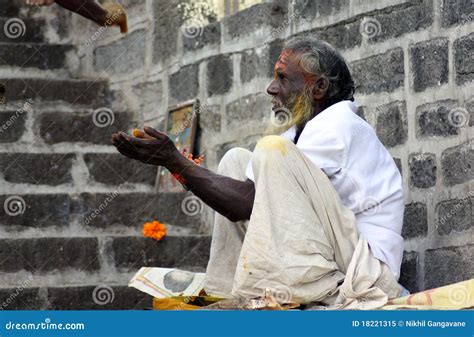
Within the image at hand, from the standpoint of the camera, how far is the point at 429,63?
6074 millimetres

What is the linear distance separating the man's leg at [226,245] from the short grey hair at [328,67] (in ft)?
1.58

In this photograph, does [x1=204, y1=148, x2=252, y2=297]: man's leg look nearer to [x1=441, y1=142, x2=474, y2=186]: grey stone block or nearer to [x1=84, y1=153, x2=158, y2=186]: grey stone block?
[x1=441, y1=142, x2=474, y2=186]: grey stone block

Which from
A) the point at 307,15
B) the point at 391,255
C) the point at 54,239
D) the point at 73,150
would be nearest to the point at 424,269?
the point at 391,255

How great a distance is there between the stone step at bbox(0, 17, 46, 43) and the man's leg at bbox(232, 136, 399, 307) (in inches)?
160

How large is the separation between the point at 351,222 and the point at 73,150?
3276 millimetres

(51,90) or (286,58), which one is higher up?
(51,90)

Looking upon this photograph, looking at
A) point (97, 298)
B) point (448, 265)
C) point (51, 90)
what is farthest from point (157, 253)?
point (448, 265)

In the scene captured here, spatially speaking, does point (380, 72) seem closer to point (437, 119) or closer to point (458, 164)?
point (437, 119)

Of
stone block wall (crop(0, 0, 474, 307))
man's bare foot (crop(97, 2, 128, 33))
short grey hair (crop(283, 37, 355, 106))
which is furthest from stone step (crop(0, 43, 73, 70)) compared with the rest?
short grey hair (crop(283, 37, 355, 106))

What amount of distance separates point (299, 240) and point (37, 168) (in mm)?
3123

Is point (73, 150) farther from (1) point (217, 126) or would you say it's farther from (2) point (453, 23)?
(2) point (453, 23)

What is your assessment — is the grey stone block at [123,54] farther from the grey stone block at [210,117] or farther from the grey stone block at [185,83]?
A: the grey stone block at [210,117]

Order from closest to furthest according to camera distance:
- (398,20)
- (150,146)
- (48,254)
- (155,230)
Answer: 1. (150,146)
2. (398,20)
3. (48,254)
4. (155,230)

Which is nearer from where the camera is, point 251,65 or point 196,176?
point 196,176
